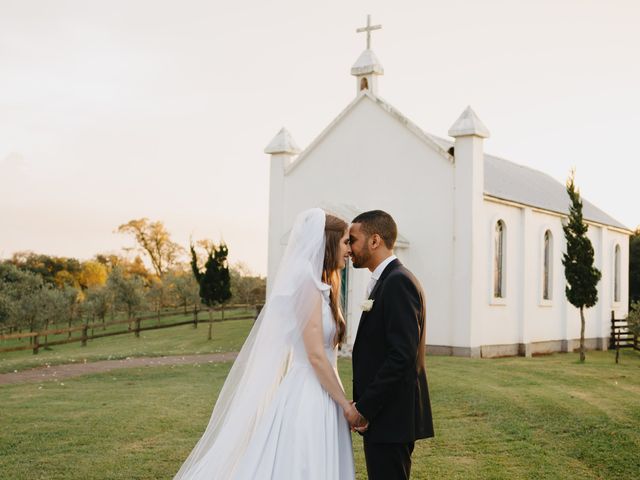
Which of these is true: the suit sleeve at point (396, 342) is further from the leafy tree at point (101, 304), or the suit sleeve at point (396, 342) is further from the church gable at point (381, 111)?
the leafy tree at point (101, 304)

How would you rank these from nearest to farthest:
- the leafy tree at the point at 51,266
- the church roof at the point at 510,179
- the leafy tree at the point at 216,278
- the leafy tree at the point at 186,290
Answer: the church roof at the point at 510,179 < the leafy tree at the point at 216,278 < the leafy tree at the point at 186,290 < the leafy tree at the point at 51,266

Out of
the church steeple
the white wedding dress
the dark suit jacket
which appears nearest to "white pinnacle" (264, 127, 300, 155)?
the church steeple

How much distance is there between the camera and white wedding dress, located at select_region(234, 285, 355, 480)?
517 centimetres

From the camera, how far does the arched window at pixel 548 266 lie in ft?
93.2

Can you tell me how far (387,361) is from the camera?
4.83 metres

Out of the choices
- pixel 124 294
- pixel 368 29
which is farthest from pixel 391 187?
pixel 124 294

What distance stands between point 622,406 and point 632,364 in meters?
11.7

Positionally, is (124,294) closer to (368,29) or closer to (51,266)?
(51,266)

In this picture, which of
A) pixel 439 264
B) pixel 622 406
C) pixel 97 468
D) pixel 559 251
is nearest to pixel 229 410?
pixel 97 468

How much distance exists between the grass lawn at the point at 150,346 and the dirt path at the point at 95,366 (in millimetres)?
1159

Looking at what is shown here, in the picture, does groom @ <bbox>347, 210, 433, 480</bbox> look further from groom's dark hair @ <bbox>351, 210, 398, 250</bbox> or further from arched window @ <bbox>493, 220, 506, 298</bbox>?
arched window @ <bbox>493, 220, 506, 298</bbox>

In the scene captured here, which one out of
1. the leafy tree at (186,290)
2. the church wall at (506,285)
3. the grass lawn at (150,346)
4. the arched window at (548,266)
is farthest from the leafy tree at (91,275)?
the church wall at (506,285)

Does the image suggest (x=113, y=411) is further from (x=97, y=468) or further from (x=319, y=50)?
(x=319, y=50)

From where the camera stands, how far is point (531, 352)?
86.2 feet
